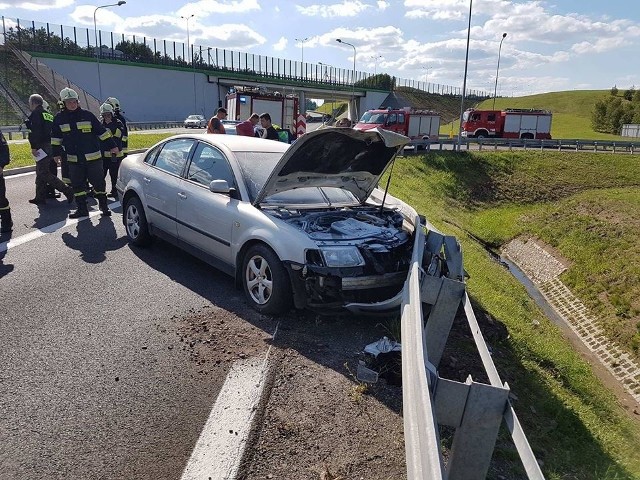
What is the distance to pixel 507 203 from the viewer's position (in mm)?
27219

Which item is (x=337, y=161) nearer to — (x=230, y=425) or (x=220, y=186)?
(x=220, y=186)

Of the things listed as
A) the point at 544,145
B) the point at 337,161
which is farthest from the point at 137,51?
the point at 337,161

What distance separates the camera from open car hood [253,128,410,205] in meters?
5.27

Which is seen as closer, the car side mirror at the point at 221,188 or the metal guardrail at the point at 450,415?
the metal guardrail at the point at 450,415

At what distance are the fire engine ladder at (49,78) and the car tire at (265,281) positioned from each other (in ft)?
146

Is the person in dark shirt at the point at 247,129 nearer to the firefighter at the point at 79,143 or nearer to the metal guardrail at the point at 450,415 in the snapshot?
the firefighter at the point at 79,143

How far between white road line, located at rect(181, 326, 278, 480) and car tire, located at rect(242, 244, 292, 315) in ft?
2.43

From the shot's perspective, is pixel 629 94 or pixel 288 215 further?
pixel 629 94

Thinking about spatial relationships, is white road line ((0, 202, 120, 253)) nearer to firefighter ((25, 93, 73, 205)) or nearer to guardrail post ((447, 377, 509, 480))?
firefighter ((25, 93, 73, 205))

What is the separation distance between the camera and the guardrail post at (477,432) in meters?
2.51

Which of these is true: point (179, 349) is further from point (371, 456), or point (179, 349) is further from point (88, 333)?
point (371, 456)

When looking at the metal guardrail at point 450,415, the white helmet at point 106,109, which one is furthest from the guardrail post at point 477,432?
the white helmet at point 106,109

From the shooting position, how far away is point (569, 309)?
538 inches

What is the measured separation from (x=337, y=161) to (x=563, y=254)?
13707 mm
